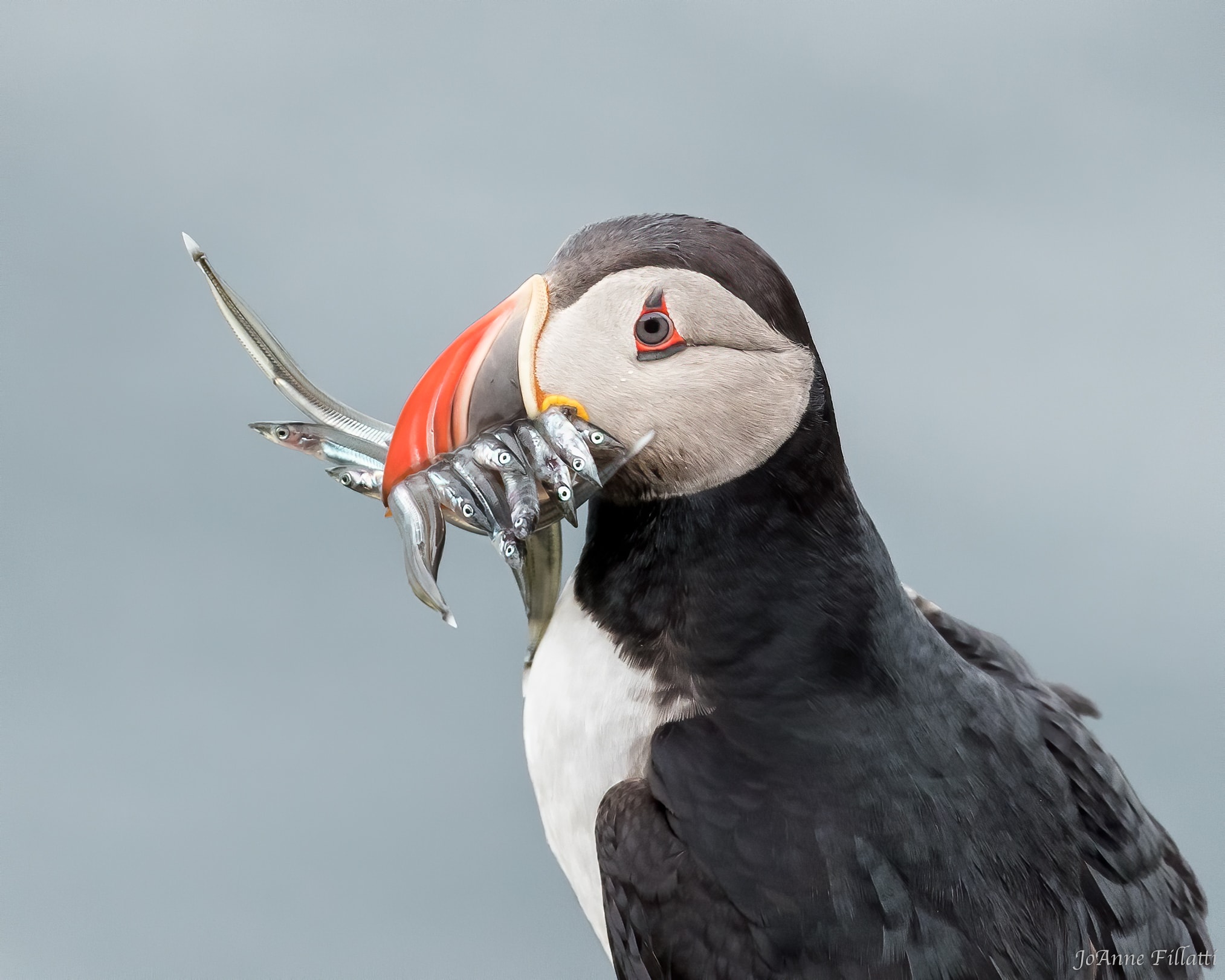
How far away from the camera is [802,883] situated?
2037 mm

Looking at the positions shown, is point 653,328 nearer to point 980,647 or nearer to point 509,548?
point 509,548

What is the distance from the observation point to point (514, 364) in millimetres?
1974

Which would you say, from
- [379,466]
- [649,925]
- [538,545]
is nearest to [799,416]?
[538,545]

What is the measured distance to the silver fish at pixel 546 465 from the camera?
1953 mm

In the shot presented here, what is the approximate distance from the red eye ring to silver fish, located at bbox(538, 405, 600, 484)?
0.14m

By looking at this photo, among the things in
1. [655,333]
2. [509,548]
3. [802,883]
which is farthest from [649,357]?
[802,883]

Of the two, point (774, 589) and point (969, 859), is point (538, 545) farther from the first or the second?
point (969, 859)

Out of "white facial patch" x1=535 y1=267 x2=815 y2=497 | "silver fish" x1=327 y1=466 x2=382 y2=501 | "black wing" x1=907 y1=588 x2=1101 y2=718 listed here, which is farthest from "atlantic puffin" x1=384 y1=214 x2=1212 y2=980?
"black wing" x1=907 y1=588 x2=1101 y2=718

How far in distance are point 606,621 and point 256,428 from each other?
24.3 inches

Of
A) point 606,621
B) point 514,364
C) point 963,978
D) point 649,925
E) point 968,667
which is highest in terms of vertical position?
point 514,364

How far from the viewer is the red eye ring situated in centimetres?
194
